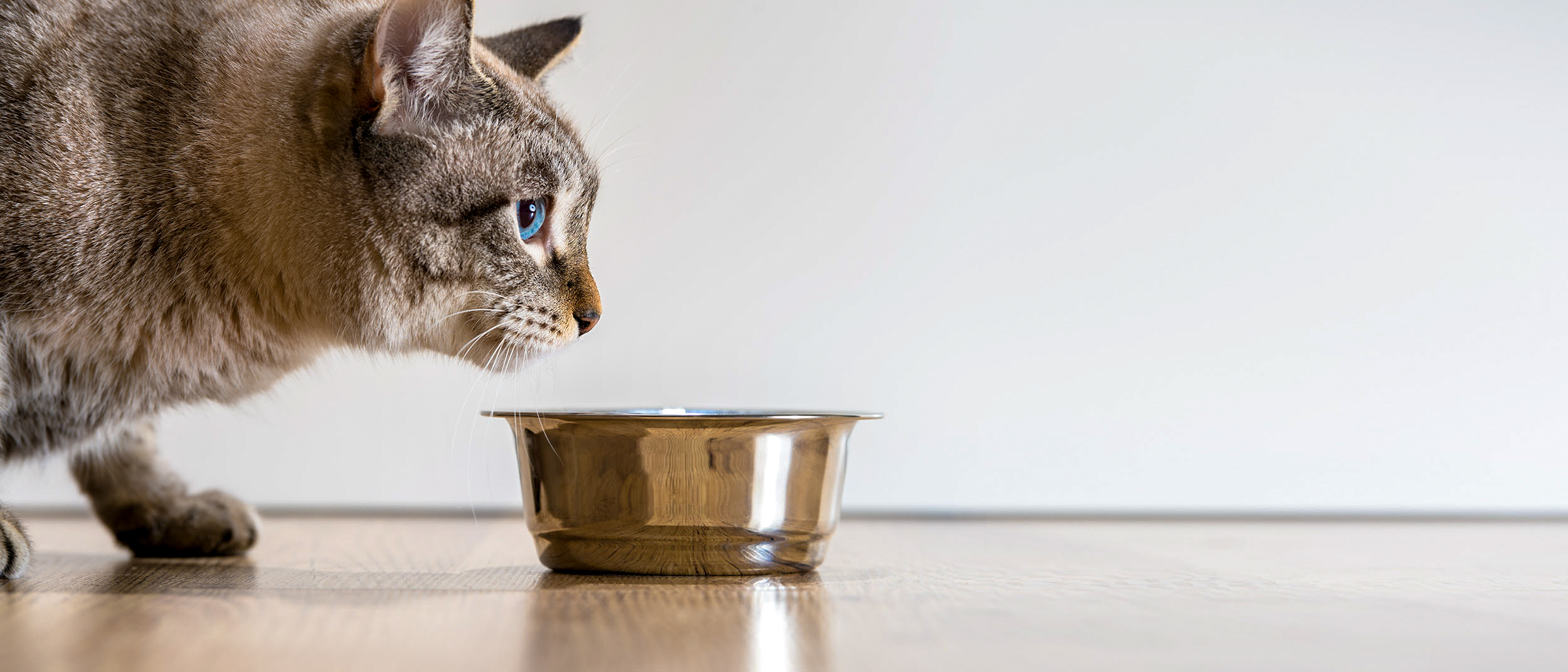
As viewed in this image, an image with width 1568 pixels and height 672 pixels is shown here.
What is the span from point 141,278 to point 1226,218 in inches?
58.6

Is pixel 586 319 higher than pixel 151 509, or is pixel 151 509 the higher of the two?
pixel 586 319

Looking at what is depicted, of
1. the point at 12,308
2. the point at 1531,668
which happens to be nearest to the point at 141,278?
the point at 12,308

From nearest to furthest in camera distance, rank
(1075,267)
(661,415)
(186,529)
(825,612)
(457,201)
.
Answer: (825,612) → (661,415) → (457,201) → (186,529) → (1075,267)

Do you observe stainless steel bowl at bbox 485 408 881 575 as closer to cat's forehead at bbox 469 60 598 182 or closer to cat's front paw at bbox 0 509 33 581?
cat's forehead at bbox 469 60 598 182

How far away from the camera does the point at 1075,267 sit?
66.5 inches

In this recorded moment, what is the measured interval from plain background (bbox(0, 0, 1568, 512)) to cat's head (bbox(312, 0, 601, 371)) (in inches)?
26.1

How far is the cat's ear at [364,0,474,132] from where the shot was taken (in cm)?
90

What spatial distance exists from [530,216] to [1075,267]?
980mm

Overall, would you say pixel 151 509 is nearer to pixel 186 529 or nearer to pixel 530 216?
pixel 186 529

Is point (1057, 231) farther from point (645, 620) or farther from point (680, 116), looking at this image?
point (645, 620)

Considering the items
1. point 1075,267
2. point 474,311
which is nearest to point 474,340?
point 474,311

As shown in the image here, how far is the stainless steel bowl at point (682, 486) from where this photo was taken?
2.81 feet

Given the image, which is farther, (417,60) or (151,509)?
(151,509)

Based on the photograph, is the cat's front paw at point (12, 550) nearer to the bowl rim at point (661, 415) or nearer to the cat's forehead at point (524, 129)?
the bowl rim at point (661, 415)
